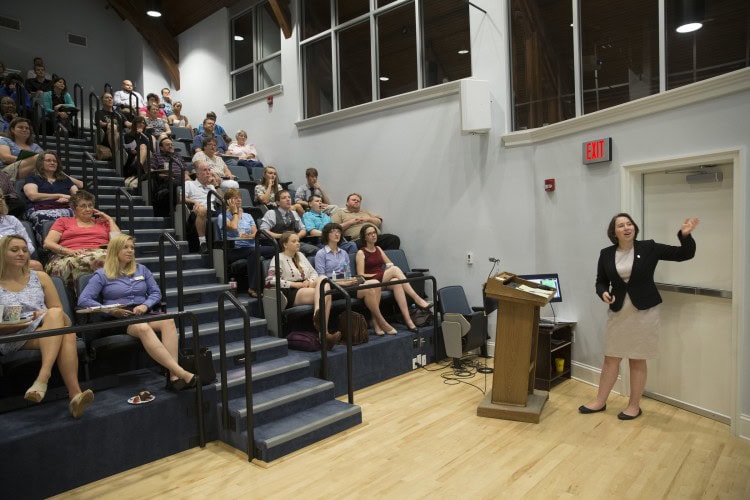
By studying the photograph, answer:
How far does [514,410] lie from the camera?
13.1 ft

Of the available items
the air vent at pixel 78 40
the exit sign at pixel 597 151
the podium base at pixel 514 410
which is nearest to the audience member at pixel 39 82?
the air vent at pixel 78 40

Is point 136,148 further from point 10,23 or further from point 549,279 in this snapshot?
point 10,23

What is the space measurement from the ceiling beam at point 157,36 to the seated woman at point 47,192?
254 inches

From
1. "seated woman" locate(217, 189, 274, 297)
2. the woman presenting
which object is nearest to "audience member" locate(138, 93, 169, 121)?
"seated woman" locate(217, 189, 274, 297)

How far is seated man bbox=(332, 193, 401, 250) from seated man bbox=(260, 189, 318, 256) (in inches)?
22.8

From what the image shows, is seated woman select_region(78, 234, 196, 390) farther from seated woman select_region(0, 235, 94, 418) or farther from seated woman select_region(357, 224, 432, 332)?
seated woman select_region(357, 224, 432, 332)

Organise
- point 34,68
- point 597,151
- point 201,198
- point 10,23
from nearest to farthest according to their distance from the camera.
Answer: point 597,151, point 201,198, point 34,68, point 10,23

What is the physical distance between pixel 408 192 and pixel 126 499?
4.62 m

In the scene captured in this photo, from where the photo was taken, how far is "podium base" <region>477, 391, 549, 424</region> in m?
3.93

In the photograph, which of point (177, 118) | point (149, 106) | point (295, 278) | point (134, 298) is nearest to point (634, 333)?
point (295, 278)

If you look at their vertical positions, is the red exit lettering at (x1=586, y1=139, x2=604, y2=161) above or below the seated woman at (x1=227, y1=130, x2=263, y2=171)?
below

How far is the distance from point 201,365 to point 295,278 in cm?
166

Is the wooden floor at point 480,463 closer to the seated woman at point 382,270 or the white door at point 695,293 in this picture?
the white door at point 695,293

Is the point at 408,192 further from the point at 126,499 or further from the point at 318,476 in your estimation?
the point at 126,499
